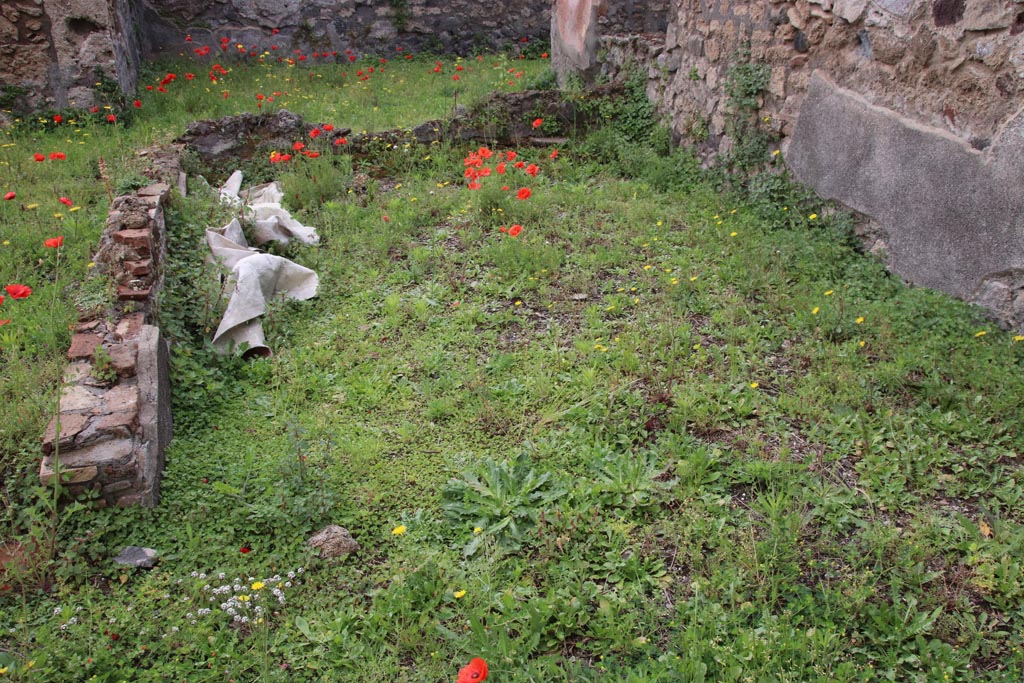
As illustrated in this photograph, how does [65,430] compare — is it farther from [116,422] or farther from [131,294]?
[131,294]

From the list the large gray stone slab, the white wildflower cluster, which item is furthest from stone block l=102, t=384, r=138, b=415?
the large gray stone slab

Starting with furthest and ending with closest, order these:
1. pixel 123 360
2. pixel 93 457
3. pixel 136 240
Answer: pixel 136 240, pixel 123 360, pixel 93 457

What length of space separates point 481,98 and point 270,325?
377 cm

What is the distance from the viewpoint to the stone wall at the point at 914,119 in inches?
137

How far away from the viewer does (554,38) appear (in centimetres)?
895

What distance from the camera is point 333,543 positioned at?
2756 mm

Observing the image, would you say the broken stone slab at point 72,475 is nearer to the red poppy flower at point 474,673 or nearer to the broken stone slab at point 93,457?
the broken stone slab at point 93,457

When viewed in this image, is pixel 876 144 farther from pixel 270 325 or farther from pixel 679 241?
pixel 270 325

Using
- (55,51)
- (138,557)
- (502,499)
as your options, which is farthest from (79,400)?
(55,51)

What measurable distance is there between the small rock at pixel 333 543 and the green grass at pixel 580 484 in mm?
44

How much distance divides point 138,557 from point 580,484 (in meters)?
1.69

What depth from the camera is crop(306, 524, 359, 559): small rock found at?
274 centimetres

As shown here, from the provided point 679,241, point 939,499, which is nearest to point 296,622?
point 939,499

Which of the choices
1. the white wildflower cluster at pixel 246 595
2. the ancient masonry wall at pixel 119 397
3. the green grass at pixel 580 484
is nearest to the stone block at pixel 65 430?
the ancient masonry wall at pixel 119 397
